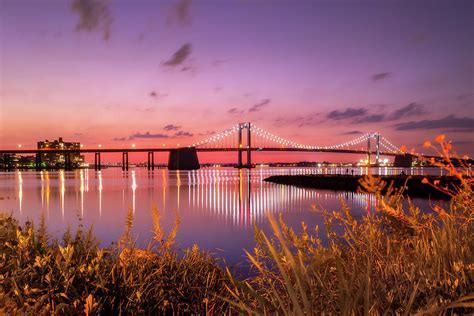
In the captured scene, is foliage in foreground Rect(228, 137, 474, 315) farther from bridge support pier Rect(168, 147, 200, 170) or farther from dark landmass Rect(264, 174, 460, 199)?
bridge support pier Rect(168, 147, 200, 170)

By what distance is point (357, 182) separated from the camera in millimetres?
42125

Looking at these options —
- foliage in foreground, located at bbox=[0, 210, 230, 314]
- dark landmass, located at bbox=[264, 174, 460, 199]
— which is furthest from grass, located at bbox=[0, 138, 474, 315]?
dark landmass, located at bbox=[264, 174, 460, 199]

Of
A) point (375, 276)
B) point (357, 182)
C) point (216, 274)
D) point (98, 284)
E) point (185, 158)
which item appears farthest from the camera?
point (185, 158)

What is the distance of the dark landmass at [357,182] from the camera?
32906 mm

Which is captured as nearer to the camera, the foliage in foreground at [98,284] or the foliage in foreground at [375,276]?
the foliage in foreground at [375,276]

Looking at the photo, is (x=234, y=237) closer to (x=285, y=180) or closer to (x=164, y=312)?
(x=164, y=312)

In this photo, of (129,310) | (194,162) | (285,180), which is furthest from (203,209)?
(194,162)

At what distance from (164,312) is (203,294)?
1021mm

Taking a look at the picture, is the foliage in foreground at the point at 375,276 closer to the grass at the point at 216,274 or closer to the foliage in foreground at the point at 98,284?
the grass at the point at 216,274

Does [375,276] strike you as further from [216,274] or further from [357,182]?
[357,182]

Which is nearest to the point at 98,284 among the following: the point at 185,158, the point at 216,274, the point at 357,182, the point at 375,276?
the point at 216,274

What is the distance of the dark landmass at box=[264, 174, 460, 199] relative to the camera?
32906 mm

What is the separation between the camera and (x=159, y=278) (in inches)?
237

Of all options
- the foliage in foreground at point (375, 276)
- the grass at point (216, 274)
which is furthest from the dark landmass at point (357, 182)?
the foliage in foreground at point (375, 276)
